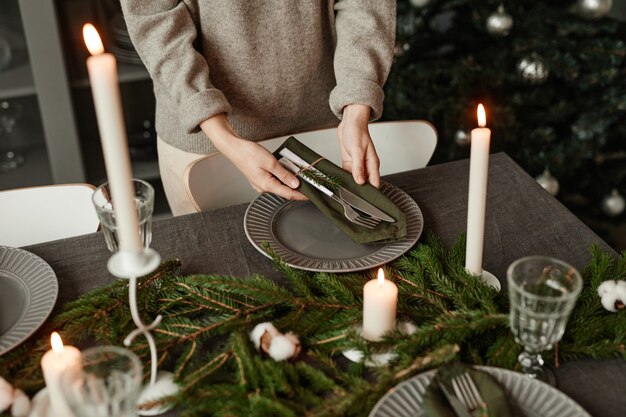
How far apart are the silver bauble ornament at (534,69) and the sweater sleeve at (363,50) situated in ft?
2.59

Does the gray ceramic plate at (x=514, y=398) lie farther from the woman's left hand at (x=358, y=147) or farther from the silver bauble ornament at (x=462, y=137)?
the silver bauble ornament at (x=462, y=137)

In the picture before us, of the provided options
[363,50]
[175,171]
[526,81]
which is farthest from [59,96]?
[526,81]

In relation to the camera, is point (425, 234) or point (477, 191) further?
point (425, 234)

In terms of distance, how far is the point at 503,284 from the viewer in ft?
3.09

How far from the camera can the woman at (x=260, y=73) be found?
1.20 m

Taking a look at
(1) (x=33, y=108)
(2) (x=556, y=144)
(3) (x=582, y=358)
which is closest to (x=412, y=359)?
(3) (x=582, y=358)

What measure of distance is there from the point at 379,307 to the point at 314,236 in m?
0.28

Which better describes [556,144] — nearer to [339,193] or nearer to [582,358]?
[339,193]

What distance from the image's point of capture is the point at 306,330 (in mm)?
841

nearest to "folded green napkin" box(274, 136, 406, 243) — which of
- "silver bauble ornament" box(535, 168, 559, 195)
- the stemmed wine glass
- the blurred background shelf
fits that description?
"silver bauble ornament" box(535, 168, 559, 195)

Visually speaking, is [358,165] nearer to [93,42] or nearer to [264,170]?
[264,170]

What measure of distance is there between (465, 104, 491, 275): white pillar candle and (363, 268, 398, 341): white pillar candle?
0.15 metres

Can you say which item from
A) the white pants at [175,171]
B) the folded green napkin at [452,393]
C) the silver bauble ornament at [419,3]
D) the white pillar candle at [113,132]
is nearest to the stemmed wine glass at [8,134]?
the white pants at [175,171]

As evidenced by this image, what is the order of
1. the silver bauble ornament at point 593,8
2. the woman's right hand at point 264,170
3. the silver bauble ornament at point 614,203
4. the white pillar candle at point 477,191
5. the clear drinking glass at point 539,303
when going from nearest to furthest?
the clear drinking glass at point 539,303 < the white pillar candle at point 477,191 < the woman's right hand at point 264,170 < the silver bauble ornament at point 593,8 < the silver bauble ornament at point 614,203
